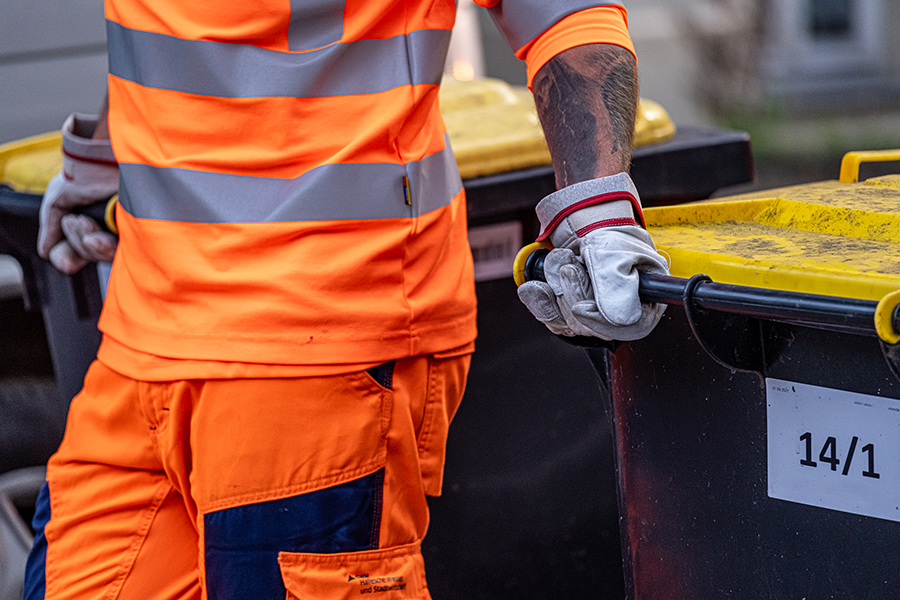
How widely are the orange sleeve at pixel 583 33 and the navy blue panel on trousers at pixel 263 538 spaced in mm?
712

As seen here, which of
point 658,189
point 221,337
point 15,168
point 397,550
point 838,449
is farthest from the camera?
point 15,168

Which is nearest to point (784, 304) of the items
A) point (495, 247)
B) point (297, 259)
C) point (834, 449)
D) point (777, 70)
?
point (834, 449)

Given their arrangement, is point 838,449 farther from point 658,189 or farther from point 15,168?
point 15,168

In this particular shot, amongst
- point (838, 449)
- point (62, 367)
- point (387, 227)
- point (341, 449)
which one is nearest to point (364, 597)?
point (341, 449)

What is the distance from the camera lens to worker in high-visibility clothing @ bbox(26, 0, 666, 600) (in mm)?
1468

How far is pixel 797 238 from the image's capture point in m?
1.53

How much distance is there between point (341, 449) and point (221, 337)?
0.77ft

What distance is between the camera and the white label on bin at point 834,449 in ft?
4.18

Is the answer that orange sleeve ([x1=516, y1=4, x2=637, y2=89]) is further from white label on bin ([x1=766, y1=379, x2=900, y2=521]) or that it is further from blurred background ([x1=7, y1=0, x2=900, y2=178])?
blurred background ([x1=7, y1=0, x2=900, y2=178])

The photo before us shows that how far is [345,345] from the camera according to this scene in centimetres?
149

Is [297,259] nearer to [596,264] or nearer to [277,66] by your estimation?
[277,66]

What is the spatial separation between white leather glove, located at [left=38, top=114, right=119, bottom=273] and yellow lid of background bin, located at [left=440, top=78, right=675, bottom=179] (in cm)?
71

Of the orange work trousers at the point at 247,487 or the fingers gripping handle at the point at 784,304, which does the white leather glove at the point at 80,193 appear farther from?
the fingers gripping handle at the point at 784,304

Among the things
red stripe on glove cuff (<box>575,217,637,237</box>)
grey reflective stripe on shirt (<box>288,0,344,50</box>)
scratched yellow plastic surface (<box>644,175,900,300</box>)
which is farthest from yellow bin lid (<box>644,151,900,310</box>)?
grey reflective stripe on shirt (<box>288,0,344,50</box>)
